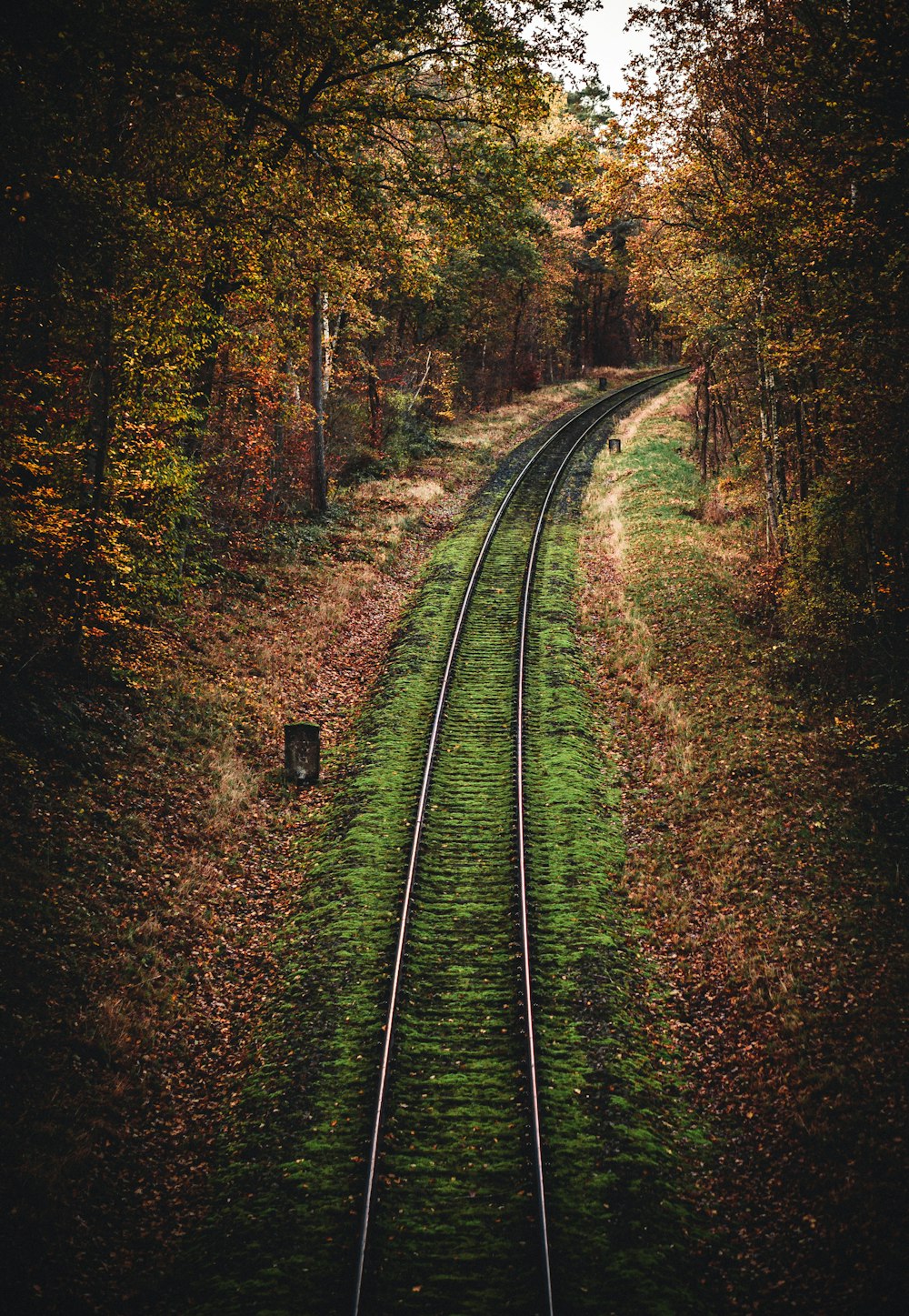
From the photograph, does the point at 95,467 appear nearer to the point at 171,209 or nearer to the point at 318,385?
the point at 171,209

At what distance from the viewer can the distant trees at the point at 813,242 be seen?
927cm

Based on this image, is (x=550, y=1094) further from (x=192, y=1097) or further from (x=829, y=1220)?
(x=192, y=1097)

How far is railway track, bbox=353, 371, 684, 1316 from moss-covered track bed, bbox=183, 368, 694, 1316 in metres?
0.02

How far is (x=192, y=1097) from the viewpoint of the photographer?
675cm

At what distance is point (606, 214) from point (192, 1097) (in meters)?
17.3

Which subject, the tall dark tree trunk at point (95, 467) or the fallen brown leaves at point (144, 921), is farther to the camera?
the tall dark tree trunk at point (95, 467)

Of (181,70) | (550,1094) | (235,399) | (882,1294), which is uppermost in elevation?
(181,70)

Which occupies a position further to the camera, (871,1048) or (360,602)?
(360,602)

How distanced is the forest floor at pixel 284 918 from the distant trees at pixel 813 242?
93.0 inches

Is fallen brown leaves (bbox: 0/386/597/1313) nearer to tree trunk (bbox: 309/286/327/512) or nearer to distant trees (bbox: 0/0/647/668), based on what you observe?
distant trees (bbox: 0/0/647/668)

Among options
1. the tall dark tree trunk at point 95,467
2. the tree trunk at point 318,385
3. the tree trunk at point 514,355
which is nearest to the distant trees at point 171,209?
the tall dark tree trunk at point 95,467

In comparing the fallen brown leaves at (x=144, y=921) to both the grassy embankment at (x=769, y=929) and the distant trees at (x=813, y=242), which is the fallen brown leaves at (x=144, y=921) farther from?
the distant trees at (x=813, y=242)

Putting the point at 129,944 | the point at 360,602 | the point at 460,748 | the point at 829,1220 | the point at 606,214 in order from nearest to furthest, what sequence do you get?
the point at 829,1220 → the point at 129,944 → the point at 460,748 → the point at 606,214 → the point at 360,602

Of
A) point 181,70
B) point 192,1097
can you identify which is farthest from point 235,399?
point 192,1097
